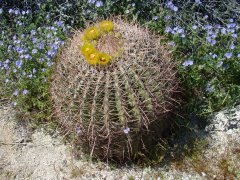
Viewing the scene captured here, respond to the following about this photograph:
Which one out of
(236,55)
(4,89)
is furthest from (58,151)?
(236,55)

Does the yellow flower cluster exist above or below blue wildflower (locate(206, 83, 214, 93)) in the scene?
above

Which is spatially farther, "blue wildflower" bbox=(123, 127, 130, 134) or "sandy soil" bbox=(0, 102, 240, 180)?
"sandy soil" bbox=(0, 102, 240, 180)

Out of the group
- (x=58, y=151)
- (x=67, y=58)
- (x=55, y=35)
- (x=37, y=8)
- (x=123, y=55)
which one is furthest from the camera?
(x=37, y=8)

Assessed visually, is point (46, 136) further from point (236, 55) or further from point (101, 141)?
point (236, 55)

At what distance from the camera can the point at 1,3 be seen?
18.0ft

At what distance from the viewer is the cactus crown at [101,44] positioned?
321 centimetres

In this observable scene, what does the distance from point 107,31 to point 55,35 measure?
4.36 ft

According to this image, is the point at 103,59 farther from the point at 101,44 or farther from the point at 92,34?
the point at 92,34

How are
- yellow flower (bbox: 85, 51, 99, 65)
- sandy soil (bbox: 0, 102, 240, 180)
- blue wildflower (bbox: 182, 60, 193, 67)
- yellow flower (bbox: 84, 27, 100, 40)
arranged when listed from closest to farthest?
yellow flower (bbox: 85, 51, 99, 65) → yellow flower (bbox: 84, 27, 100, 40) → sandy soil (bbox: 0, 102, 240, 180) → blue wildflower (bbox: 182, 60, 193, 67)

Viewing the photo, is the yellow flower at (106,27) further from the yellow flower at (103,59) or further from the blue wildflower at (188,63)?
the blue wildflower at (188,63)

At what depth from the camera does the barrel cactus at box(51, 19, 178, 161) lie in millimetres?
3268

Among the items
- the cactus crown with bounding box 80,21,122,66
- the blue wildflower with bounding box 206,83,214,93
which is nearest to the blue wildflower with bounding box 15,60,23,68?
the cactus crown with bounding box 80,21,122,66

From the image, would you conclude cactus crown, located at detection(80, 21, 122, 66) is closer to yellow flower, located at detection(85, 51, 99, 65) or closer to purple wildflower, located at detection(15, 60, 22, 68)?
yellow flower, located at detection(85, 51, 99, 65)

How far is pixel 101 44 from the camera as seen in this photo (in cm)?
332
